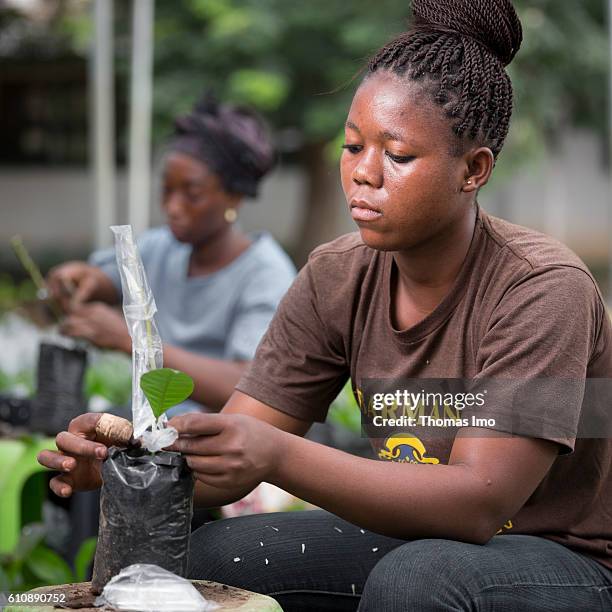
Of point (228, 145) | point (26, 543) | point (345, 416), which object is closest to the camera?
point (26, 543)

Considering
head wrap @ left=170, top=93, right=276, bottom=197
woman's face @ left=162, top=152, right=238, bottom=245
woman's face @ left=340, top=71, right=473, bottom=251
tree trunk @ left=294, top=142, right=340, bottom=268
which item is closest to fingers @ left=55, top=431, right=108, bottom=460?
woman's face @ left=340, top=71, right=473, bottom=251

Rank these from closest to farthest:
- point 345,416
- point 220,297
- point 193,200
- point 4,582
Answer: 1. point 4,582
2. point 220,297
3. point 193,200
4. point 345,416

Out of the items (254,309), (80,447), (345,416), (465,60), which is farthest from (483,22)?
(345,416)

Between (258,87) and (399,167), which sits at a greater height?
(258,87)

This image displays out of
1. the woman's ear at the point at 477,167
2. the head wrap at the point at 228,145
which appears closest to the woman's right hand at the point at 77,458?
the woman's ear at the point at 477,167

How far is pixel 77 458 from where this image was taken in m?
1.92

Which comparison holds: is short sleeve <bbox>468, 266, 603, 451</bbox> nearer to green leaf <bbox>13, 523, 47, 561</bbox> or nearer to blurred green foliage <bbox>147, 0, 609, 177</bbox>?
green leaf <bbox>13, 523, 47, 561</bbox>

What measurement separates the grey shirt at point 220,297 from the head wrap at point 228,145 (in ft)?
0.76

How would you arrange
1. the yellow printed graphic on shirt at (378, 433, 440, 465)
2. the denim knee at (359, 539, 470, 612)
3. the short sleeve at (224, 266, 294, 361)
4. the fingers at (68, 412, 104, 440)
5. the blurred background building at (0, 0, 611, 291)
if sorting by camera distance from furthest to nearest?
1. the blurred background building at (0, 0, 611, 291)
2. the short sleeve at (224, 266, 294, 361)
3. the yellow printed graphic on shirt at (378, 433, 440, 465)
4. the fingers at (68, 412, 104, 440)
5. the denim knee at (359, 539, 470, 612)

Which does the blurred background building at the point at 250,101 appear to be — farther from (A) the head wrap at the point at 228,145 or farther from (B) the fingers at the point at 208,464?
(B) the fingers at the point at 208,464

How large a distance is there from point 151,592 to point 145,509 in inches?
4.9

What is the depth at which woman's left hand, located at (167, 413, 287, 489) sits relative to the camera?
1682 millimetres

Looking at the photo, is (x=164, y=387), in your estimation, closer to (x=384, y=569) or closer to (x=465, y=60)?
(x=384, y=569)

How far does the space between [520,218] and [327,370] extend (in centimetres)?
1710
